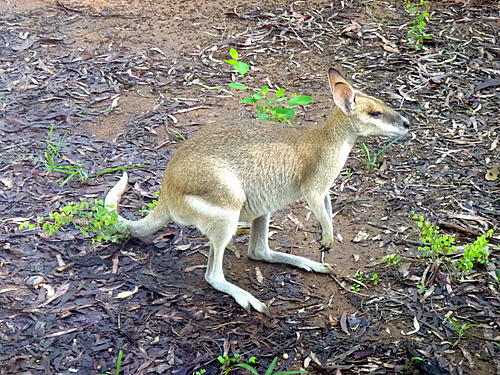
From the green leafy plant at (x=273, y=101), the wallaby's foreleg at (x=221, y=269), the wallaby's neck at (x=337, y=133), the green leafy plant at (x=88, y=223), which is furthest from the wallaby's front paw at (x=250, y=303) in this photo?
the green leafy plant at (x=273, y=101)

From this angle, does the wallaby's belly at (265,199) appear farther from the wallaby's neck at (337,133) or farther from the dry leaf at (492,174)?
the dry leaf at (492,174)

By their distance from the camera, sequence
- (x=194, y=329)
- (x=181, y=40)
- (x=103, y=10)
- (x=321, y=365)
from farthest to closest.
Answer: (x=103, y=10) < (x=181, y=40) < (x=194, y=329) < (x=321, y=365)

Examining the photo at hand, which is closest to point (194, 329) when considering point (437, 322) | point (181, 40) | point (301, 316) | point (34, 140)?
point (301, 316)

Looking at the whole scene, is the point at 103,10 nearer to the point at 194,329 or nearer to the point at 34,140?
the point at 34,140

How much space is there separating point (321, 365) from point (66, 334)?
1.53 meters

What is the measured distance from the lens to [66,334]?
4.32m

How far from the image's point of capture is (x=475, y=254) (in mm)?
4578

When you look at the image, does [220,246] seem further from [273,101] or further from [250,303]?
[273,101]

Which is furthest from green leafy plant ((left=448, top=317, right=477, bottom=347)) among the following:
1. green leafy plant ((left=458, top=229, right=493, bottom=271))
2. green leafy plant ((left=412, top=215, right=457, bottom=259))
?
green leafy plant ((left=412, top=215, right=457, bottom=259))

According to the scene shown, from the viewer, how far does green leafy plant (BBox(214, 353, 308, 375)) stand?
4.01 meters

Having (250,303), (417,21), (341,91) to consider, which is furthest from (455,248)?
(417,21)

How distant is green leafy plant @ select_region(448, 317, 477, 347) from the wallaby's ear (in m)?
1.48

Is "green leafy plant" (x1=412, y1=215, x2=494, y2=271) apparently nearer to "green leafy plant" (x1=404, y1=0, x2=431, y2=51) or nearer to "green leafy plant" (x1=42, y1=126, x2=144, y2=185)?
"green leafy plant" (x1=42, y1=126, x2=144, y2=185)

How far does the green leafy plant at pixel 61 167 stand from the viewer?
18.9 ft
